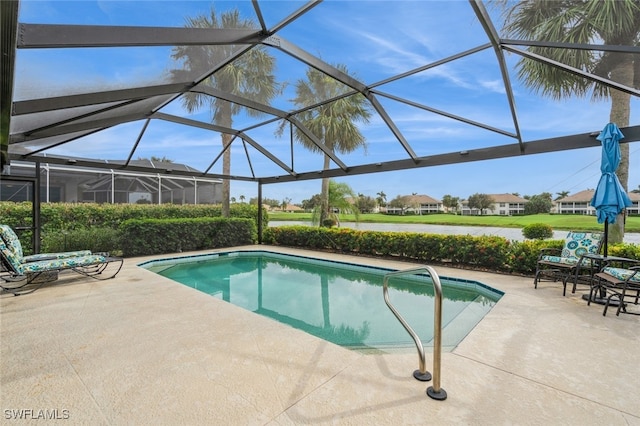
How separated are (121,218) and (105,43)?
1070 cm

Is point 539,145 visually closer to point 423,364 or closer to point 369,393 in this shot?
point 423,364

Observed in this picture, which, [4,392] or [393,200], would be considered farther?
[393,200]

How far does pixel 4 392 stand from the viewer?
7.75 feet

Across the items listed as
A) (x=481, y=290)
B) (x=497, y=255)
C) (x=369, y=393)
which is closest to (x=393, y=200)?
(x=497, y=255)

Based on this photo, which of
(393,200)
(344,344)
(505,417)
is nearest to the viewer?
(505,417)

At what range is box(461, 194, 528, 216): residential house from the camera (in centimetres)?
1765

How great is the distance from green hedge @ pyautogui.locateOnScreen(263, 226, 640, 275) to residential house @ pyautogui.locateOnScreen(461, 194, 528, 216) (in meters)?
11.6

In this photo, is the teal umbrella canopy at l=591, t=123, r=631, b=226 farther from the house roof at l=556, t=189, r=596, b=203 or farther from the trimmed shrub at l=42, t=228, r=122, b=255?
the trimmed shrub at l=42, t=228, r=122, b=255

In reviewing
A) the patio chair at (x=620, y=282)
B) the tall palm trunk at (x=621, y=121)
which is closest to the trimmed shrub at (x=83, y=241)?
the patio chair at (x=620, y=282)

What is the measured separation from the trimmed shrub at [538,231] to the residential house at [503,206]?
6.62m

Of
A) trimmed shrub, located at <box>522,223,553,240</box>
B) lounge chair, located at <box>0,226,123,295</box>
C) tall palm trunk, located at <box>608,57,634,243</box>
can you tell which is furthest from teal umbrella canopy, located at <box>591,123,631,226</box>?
lounge chair, located at <box>0,226,123,295</box>

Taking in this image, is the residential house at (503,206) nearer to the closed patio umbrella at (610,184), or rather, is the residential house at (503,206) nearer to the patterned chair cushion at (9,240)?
the closed patio umbrella at (610,184)

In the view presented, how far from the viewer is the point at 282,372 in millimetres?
2643

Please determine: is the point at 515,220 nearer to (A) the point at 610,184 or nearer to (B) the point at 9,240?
(A) the point at 610,184
